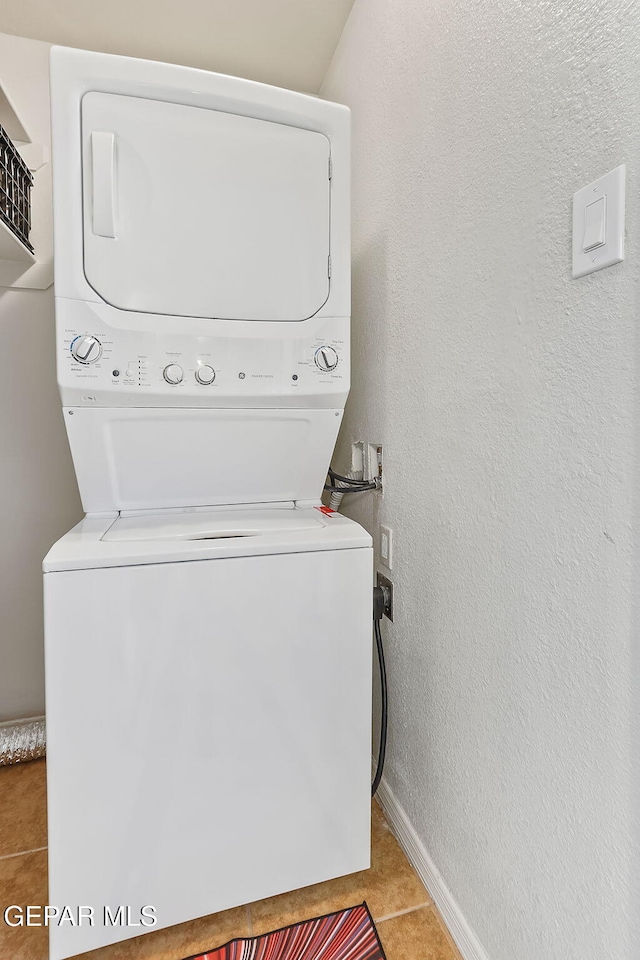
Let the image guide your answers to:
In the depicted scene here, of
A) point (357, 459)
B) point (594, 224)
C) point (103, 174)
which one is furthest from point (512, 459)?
point (103, 174)

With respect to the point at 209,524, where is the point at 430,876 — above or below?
below

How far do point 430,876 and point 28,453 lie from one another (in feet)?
5.89

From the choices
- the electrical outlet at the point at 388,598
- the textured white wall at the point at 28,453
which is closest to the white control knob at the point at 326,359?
the electrical outlet at the point at 388,598

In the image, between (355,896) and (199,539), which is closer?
(199,539)

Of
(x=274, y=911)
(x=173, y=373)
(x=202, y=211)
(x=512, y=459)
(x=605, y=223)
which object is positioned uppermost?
(x=202, y=211)

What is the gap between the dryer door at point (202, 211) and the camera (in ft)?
3.60

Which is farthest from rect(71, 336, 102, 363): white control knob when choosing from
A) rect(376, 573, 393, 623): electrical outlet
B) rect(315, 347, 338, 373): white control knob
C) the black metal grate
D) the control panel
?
rect(376, 573, 393, 623): electrical outlet

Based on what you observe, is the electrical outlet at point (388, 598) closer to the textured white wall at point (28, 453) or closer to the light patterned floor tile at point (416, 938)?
the light patterned floor tile at point (416, 938)

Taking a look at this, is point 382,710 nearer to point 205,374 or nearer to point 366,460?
point 366,460

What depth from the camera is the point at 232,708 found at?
3.58 feet

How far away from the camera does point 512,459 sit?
0.92m

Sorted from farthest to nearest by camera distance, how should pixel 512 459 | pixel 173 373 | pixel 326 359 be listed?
pixel 326 359 < pixel 173 373 < pixel 512 459

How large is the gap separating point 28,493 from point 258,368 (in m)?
1.16

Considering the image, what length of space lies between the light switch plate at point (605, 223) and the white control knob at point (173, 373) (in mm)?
821
